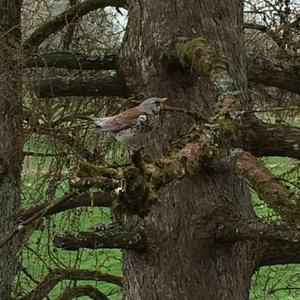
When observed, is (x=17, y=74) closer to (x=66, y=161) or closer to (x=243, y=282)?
(x=66, y=161)

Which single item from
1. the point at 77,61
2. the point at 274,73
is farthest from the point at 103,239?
the point at 274,73

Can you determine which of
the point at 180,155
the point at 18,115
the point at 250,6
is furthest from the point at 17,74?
the point at 250,6

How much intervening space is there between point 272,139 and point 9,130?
2425 millimetres

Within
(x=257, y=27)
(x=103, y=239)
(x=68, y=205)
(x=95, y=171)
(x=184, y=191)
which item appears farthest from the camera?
(x=257, y=27)

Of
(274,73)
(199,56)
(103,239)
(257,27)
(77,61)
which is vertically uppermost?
(257,27)

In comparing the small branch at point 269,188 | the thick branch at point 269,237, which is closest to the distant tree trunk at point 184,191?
the thick branch at point 269,237

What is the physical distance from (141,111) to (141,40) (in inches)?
46.9

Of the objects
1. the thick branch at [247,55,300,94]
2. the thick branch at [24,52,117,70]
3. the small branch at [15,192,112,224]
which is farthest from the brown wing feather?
the thick branch at [247,55,300,94]

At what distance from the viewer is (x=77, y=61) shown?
486cm

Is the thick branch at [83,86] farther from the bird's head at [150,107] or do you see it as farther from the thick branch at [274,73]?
the bird's head at [150,107]

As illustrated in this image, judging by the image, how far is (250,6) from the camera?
722 centimetres

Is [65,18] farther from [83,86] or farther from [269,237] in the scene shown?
[269,237]

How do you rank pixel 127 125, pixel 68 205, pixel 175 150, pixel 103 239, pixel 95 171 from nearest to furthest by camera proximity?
pixel 95 171 < pixel 175 150 < pixel 127 125 < pixel 103 239 < pixel 68 205

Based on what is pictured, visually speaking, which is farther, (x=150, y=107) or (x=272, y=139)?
(x=272, y=139)
